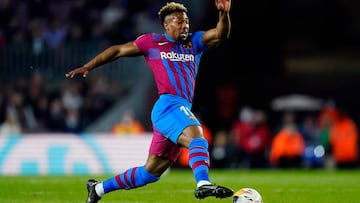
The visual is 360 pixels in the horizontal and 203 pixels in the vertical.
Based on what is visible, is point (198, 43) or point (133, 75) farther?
point (133, 75)

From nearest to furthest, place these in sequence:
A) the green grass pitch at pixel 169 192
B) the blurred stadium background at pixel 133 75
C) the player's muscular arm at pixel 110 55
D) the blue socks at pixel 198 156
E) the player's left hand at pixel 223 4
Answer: the blue socks at pixel 198 156 < the player's left hand at pixel 223 4 < the player's muscular arm at pixel 110 55 < the green grass pitch at pixel 169 192 < the blurred stadium background at pixel 133 75

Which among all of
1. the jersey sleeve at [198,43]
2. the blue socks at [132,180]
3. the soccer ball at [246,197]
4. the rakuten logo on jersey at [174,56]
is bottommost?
the soccer ball at [246,197]

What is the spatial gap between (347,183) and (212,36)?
6611 mm

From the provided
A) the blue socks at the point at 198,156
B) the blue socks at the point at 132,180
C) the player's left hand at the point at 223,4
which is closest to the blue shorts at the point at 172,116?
the blue socks at the point at 198,156

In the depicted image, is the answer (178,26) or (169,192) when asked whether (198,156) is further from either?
(169,192)

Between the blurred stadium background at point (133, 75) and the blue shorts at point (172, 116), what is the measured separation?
32.1 ft

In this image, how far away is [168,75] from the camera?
9.12 metres

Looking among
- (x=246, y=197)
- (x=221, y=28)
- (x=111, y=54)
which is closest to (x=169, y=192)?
(x=111, y=54)

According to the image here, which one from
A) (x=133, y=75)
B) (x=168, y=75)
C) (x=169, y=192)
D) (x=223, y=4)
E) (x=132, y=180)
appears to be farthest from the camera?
(x=133, y=75)

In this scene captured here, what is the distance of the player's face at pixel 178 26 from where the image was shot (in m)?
9.20

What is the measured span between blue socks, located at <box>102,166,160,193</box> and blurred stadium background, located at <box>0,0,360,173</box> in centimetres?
934

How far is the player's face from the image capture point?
9.20m

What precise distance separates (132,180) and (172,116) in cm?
89

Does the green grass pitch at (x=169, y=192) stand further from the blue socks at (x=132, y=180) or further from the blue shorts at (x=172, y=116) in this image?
the blue shorts at (x=172, y=116)
